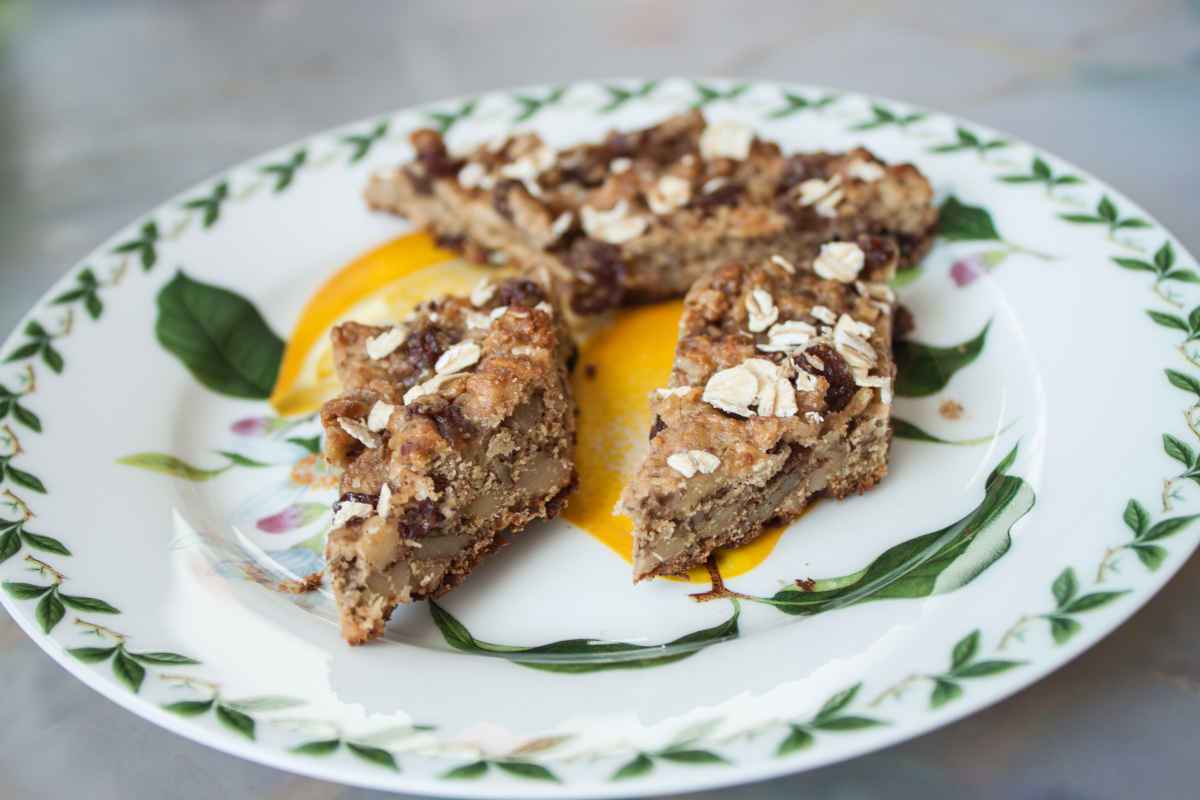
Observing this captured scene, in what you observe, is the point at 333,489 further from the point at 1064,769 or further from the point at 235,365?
the point at 1064,769

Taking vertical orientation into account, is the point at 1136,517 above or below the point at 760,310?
below

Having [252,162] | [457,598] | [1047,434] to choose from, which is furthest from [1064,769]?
[252,162]

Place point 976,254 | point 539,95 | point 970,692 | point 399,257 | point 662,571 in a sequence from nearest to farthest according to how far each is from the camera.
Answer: point 970,692 → point 662,571 → point 976,254 → point 399,257 → point 539,95

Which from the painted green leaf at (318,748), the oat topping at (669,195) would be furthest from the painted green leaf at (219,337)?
the painted green leaf at (318,748)

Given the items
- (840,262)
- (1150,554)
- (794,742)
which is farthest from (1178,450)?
(794,742)

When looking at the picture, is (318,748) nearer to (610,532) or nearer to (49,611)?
(49,611)

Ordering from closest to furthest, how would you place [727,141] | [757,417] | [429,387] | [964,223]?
[757,417], [429,387], [964,223], [727,141]

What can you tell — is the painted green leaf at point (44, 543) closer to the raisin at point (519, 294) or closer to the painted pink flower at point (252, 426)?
the painted pink flower at point (252, 426)

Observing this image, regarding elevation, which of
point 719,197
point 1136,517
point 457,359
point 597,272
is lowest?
point 1136,517
